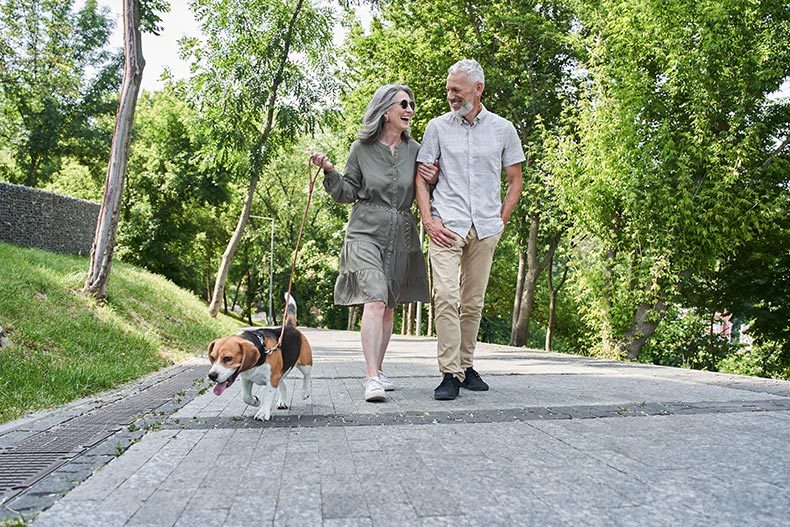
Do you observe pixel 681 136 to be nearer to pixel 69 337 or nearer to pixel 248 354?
pixel 69 337

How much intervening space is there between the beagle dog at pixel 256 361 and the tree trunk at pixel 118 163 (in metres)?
7.12

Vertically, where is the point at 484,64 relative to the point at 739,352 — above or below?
above

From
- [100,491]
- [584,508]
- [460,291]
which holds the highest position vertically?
[460,291]

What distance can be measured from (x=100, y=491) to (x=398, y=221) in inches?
123

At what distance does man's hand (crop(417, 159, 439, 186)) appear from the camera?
5.26 m

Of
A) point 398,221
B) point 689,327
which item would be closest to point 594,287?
point 689,327

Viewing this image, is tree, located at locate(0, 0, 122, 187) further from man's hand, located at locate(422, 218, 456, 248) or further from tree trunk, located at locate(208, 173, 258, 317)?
man's hand, located at locate(422, 218, 456, 248)

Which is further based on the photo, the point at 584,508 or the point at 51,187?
the point at 51,187

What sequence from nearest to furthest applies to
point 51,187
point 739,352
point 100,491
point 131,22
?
point 100,491, point 131,22, point 739,352, point 51,187

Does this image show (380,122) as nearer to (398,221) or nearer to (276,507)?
(398,221)

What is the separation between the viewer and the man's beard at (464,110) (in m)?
5.16

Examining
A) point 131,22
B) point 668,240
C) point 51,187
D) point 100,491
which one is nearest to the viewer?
point 100,491

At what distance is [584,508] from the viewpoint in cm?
237

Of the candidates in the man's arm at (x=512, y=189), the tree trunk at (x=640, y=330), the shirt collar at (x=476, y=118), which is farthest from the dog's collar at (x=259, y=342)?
the tree trunk at (x=640, y=330)
